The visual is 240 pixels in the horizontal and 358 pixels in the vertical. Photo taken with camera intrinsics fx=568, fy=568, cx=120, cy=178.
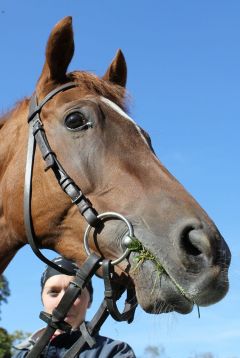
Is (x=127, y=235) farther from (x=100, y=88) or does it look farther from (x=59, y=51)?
(x=59, y=51)

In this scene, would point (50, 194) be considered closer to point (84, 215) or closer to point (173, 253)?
point (84, 215)

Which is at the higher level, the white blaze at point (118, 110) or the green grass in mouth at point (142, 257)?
the white blaze at point (118, 110)

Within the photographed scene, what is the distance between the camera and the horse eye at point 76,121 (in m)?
4.03

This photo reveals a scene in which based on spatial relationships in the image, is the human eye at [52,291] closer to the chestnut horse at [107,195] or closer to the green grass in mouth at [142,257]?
the chestnut horse at [107,195]

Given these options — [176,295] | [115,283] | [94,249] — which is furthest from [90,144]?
[176,295]

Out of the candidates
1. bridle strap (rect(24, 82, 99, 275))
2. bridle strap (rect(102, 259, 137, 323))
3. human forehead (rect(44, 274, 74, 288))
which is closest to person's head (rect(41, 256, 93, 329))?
human forehead (rect(44, 274, 74, 288))

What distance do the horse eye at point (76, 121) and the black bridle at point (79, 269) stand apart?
22 centimetres

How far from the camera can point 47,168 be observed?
13.2ft

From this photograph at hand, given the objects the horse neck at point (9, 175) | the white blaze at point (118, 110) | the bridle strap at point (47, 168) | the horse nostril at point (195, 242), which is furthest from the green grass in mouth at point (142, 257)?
the horse neck at point (9, 175)

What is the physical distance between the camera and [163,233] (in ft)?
11.2

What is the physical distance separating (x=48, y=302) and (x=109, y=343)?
662 millimetres

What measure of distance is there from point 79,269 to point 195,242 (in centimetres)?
90

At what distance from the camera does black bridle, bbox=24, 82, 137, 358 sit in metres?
3.65

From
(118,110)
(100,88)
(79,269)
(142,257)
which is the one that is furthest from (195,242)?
(100,88)
